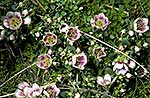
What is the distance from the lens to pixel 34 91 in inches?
79.2

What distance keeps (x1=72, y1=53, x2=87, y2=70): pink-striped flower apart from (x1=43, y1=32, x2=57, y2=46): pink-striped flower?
12 centimetres

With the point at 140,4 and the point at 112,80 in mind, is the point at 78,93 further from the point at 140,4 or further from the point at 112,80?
the point at 140,4

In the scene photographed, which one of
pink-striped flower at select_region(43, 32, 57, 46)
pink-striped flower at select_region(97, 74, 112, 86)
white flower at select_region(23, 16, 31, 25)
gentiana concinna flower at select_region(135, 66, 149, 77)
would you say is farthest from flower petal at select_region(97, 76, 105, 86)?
white flower at select_region(23, 16, 31, 25)

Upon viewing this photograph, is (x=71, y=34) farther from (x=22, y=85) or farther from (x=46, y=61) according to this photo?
(x=22, y=85)

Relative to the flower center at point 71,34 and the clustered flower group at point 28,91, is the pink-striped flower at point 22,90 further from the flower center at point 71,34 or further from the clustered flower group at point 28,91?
the flower center at point 71,34

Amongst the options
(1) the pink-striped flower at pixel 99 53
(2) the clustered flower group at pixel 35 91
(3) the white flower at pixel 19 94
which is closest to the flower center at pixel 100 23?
(1) the pink-striped flower at pixel 99 53

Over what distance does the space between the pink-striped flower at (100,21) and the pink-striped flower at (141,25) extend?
0.42 ft

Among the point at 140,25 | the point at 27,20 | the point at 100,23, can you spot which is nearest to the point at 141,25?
the point at 140,25

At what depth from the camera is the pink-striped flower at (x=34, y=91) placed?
2.00 m

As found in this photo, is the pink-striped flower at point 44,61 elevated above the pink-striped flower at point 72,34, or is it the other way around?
the pink-striped flower at point 72,34

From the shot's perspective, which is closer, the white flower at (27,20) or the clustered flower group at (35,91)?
the clustered flower group at (35,91)

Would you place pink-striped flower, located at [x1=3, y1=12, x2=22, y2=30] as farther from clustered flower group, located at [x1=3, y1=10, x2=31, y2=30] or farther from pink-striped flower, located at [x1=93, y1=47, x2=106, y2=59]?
pink-striped flower, located at [x1=93, y1=47, x2=106, y2=59]

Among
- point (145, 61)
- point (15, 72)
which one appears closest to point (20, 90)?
point (15, 72)

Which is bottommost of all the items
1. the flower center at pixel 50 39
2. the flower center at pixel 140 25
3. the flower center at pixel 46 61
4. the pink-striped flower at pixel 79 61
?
the pink-striped flower at pixel 79 61
